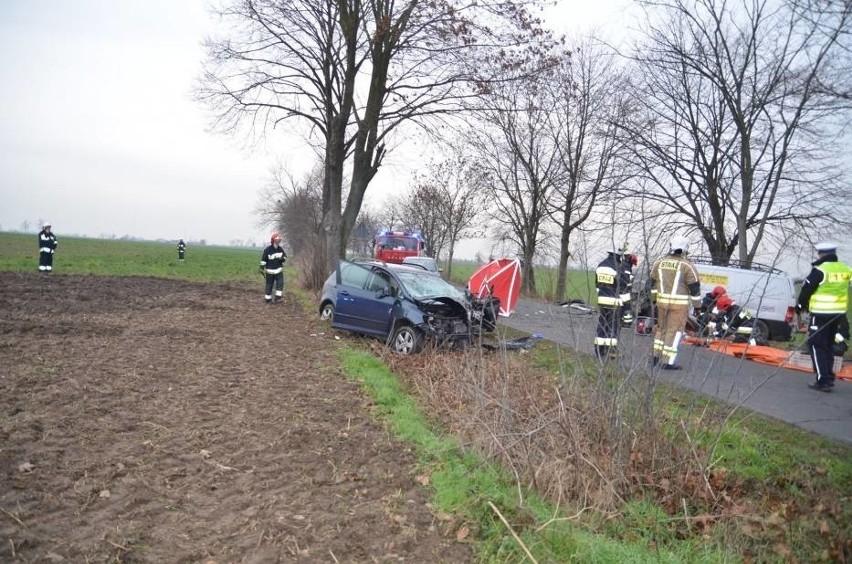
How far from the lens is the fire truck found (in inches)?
1090

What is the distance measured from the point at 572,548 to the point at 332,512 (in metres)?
1.63

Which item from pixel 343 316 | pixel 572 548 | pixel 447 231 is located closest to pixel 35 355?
pixel 343 316

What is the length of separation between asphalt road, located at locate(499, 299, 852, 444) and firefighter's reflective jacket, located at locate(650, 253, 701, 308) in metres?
0.91

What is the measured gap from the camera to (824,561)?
138 inches

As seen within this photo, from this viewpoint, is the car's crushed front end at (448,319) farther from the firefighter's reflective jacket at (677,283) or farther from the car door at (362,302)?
the firefighter's reflective jacket at (677,283)

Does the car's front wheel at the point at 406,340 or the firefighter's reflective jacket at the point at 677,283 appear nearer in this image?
the firefighter's reflective jacket at the point at 677,283

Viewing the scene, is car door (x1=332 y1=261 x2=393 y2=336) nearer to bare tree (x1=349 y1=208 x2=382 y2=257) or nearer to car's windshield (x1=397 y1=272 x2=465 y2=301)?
car's windshield (x1=397 y1=272 x2=465 y2=301)

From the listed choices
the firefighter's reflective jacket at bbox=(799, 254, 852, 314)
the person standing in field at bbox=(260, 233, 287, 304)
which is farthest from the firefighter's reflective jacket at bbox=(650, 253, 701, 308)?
the person standing in field at bbox=(260, 233, 287, 304)

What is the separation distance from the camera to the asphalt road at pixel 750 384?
4.82 meters

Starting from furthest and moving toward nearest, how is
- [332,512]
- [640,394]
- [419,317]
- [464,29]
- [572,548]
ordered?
[464,29] → [419,317] → [640,394] → [332,512] → [572,548]

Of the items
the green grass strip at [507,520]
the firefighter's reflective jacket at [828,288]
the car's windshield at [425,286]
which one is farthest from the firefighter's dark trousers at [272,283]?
the firefighter's reflective jacket at [828,288]

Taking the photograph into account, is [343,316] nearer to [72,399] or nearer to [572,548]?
[72,399]

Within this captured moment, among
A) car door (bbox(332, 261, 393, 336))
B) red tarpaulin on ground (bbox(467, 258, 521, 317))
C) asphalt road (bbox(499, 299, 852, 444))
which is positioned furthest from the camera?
car door (bbox(332, 261, 393, 336))

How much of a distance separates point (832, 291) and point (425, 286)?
631 cm
